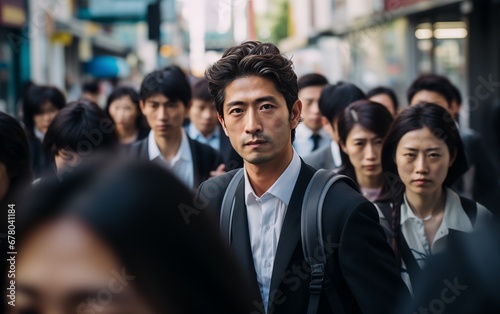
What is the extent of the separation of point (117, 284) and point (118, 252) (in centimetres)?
7

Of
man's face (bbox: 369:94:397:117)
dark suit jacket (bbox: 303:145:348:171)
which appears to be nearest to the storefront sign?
man's face (bbox: 369:94:397:117)

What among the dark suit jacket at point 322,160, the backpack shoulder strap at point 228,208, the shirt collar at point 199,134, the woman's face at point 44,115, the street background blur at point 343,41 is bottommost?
the backpack shoulder strap at point 228,208

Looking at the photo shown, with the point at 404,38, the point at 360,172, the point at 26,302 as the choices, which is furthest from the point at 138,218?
the point at 404,38

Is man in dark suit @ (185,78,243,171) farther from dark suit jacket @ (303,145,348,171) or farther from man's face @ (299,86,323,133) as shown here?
dark suit jacket @ (303,145,348,171)

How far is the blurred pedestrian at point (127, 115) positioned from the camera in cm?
848

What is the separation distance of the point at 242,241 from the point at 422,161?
5.62 feet

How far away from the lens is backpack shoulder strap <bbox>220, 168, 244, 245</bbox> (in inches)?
138

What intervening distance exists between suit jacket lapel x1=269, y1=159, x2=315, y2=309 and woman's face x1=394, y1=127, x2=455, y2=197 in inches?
56.5

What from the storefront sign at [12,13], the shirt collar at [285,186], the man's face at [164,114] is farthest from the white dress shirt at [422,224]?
the storefront sign at [12,13]

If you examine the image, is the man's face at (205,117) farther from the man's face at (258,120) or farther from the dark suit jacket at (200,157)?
the man's face at (258,120)

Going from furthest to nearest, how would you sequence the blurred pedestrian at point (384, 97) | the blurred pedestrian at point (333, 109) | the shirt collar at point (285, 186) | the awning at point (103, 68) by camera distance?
the awning at point (103, 68)
the blurred pedestrian at point (384, 97)
the blurred pedestrian at point (333, 109)
the shirt collar at point (285, 186)

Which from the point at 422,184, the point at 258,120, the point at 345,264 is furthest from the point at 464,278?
the point at 422,184

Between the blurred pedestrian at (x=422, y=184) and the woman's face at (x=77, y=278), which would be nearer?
the woman's face at (x=77, y=278)

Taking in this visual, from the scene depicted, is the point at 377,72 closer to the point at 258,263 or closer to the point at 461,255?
the point at 258,263
